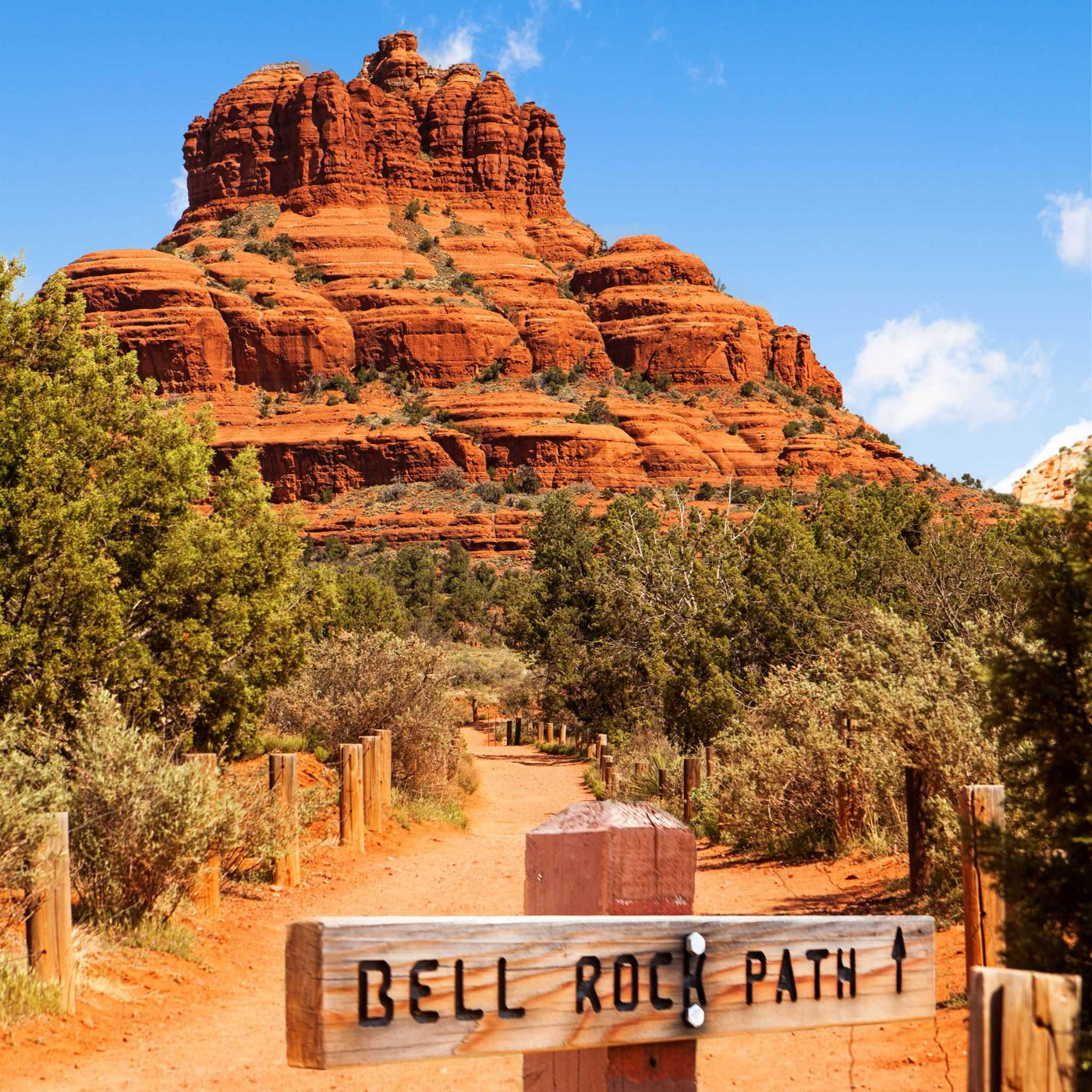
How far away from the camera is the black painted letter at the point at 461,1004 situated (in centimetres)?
202

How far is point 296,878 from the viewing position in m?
11.5

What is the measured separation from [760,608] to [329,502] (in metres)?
76.5

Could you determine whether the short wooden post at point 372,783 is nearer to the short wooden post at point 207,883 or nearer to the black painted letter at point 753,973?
the short wooden post at point 207,883

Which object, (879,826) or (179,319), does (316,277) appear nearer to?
(179,319)

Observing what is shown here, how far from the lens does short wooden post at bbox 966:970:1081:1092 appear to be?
177cm

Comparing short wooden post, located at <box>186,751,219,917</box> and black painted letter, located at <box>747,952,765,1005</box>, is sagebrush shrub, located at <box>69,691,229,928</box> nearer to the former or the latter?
short wooden post, located at <box>186,751,219,917</box>

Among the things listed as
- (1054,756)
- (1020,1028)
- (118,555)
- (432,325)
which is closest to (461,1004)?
(1020,1028)

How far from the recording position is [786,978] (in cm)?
227

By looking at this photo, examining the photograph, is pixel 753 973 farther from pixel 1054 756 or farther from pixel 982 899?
pixel 982 899

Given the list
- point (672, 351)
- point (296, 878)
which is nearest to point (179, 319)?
point (672, 351)

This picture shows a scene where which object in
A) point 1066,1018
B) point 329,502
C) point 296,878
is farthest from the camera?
point 329,502

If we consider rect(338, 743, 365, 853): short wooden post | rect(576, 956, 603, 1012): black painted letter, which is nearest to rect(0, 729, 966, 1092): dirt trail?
rect(338, 743, 365, 853): short wooden post

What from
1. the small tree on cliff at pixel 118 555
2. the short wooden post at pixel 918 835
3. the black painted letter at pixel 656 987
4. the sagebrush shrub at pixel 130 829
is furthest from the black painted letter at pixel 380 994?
the small tree on cliff at pixel 118 555

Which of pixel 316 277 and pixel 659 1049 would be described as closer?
pixel 659 1049
